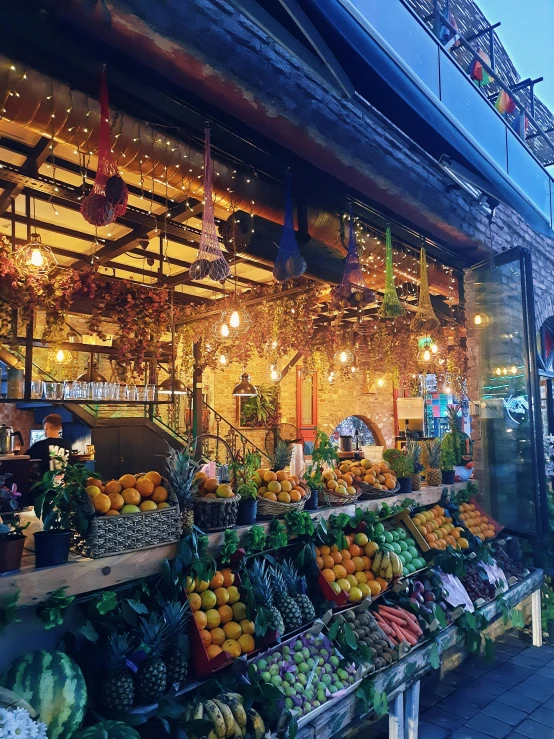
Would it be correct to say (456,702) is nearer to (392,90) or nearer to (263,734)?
(263,734)

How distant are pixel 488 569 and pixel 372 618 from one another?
1903 millimetres

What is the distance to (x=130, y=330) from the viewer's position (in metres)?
6.81

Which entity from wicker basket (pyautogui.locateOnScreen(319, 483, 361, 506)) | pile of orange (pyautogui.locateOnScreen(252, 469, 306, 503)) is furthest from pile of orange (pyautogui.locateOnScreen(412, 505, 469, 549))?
pile of orange (pyautogui.locateOnScreen(252, 469, 306, 503))

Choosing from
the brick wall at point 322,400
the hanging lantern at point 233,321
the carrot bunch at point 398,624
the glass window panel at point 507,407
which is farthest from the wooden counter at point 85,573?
the brick wall at point 322,400

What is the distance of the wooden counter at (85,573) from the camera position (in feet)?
7.11

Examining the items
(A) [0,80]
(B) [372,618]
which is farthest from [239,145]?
(B) [372,618]

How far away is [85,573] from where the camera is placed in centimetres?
235

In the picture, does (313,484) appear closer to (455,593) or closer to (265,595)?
(265,595)

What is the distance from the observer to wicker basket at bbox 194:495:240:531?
2957mm

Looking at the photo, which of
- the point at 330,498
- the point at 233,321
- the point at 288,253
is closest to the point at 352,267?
the point at 288,253

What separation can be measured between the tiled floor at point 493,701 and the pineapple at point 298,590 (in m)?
1.02

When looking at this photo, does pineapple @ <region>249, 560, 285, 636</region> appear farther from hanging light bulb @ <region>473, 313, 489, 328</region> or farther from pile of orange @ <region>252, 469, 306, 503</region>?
hanging light bulb @ <region>473, 313, 489, 328</region>

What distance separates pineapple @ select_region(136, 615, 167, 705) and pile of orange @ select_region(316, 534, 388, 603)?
4.31 feet

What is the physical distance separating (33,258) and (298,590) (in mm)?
3930
